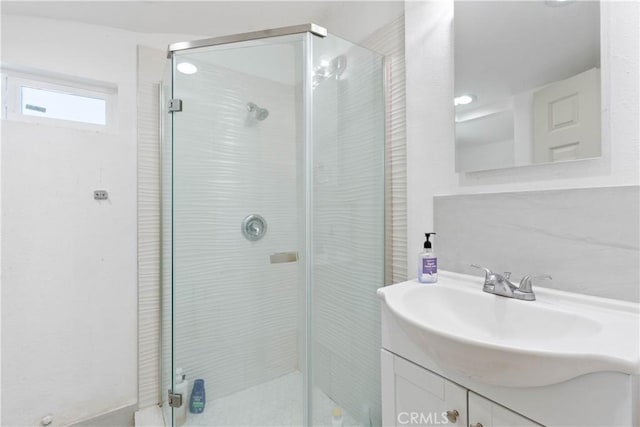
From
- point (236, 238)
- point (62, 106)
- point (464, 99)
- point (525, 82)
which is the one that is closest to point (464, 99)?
point (464, 99)

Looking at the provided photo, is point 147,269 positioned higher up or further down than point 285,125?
further down

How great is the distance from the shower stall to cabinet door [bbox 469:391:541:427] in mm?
657

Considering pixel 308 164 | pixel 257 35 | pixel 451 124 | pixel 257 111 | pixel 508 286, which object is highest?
pixel 257 35

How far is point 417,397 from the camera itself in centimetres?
85

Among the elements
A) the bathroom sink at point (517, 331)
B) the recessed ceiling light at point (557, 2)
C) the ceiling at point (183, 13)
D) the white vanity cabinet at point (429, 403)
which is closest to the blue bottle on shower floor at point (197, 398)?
the white vanity cabinet at point (429, 403)

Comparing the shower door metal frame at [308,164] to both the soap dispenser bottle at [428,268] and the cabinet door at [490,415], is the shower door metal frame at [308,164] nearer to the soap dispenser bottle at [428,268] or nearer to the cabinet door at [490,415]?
the soap dispenser bottle at [428,268]

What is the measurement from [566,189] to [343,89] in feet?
3.09

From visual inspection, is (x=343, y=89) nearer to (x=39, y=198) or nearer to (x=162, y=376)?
(x=39, y=198)

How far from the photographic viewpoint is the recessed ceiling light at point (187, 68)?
57.6 inches

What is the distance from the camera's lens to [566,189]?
0.84 meters

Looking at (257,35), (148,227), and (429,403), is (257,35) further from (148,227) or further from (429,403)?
(429,403)

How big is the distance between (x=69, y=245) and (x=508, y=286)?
1.96 metres

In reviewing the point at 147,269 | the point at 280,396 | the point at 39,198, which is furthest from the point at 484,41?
the point at 39,198

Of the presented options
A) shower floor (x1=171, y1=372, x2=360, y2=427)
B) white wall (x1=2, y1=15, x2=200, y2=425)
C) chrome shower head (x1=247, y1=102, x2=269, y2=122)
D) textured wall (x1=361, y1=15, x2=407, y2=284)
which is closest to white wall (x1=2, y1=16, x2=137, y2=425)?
white wall (x1=2, y1=15, x2=200, y2=425)
